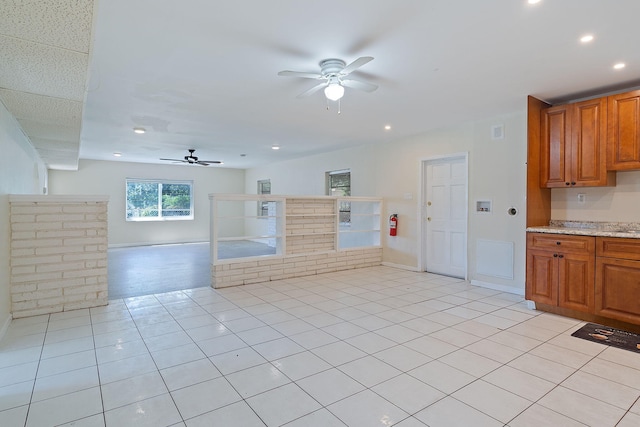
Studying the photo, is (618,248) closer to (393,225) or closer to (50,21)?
(393,225)

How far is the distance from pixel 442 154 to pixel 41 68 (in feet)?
16.6

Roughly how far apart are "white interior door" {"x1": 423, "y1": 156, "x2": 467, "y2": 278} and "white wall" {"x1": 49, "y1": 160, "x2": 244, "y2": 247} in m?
7.40

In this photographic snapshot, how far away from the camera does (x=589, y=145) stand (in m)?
3.64

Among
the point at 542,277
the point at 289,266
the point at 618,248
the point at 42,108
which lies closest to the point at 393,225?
the point at 289,266

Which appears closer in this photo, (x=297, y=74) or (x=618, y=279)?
(x=297, y=74)

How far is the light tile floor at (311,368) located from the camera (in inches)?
75.0

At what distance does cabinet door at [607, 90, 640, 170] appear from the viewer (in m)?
3.31

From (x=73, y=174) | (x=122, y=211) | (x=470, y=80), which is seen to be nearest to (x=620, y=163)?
(x=470, y=80)

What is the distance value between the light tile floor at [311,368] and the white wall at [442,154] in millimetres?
1189

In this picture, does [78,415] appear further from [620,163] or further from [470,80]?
[620,163]

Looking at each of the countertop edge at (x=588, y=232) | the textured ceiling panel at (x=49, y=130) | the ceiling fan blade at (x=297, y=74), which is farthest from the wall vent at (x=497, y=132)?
the textured ceiling panel at (x=49, y=130)

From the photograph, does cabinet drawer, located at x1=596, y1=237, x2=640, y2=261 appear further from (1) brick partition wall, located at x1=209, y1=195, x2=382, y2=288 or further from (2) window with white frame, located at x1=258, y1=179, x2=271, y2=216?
(2) window with white frame, located at x1=258, y1=179, x2=271, y2=216

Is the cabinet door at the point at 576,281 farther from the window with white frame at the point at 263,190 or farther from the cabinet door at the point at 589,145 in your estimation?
the window with white frame at the point at 263,190

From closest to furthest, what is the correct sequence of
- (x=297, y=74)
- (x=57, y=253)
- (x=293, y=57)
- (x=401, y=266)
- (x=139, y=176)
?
1. (x=297, y=74)
2. (x=293, y=57)
3. (x=57, y=253)
4. (x=401, y=266)
5. (x=139, y=176)
